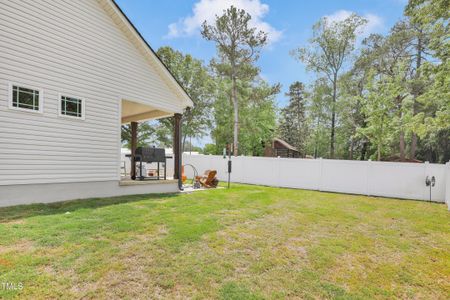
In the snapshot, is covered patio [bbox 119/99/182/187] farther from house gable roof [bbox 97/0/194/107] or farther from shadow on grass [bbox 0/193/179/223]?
shadow on grass [bbox 0/193/179/223]

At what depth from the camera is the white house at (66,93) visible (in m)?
5.60

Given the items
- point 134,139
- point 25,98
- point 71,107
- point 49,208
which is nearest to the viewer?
point 49,208

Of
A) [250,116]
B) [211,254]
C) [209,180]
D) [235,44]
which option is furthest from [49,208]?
[250,116]

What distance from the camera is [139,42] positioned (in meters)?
8.18

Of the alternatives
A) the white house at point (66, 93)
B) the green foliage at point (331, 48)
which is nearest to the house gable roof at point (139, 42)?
the white house at point (66, 93)

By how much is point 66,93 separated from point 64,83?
0.26 meters

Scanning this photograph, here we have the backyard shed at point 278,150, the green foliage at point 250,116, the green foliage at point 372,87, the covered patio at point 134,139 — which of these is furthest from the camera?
the backyard shed at point 278,150

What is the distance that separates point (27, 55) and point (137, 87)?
3.03m

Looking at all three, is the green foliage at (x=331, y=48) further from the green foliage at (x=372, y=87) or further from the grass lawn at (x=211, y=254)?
the grass lawn at (x=211, y=254)

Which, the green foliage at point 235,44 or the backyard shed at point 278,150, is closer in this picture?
the green foliage at point 235,44

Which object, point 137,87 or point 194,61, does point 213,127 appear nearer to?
point 194,61

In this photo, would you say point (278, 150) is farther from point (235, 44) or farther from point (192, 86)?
point (235, 44)

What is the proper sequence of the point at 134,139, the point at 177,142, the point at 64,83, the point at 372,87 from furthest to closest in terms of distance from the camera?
the point at 372,87
the point at 134,139
the point at 177,142
the point at 64,83

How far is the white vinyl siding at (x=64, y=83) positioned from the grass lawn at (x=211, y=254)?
1295 mm
